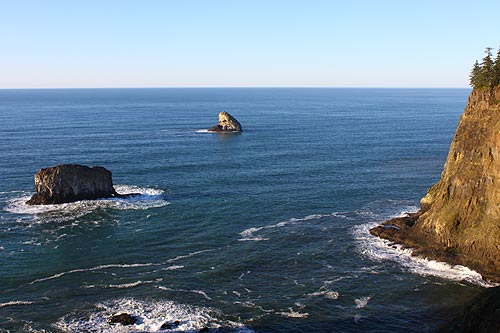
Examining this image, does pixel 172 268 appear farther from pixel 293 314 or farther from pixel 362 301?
pixel 362 301

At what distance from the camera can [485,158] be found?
7562 centimetres

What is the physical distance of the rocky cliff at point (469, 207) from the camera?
7200cm

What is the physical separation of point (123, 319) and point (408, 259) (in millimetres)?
44019

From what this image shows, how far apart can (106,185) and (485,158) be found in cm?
7603

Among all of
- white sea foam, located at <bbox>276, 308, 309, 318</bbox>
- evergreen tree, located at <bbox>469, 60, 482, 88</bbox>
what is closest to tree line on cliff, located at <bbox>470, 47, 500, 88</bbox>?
evergreen tree, located at <bbox>469, 60, 482, 88</bbox>

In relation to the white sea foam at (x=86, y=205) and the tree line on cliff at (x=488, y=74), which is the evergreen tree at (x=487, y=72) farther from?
the white sea foam at (x=86, y=205)

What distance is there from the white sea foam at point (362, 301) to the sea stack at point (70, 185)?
63.4 m

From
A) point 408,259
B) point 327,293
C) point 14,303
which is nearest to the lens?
point 14,303

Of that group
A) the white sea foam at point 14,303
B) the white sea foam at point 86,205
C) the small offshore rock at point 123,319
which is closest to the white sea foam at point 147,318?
the small offshore rock at point 123,319

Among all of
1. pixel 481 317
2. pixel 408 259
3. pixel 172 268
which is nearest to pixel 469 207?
pixel 408 259

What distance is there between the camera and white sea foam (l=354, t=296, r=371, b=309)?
201ft

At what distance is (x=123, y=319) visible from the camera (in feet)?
188

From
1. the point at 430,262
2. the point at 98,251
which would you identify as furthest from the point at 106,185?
the point at 430,262

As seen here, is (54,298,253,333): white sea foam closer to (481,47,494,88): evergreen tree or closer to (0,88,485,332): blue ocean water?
(0,88,485,332): blue ocean water
